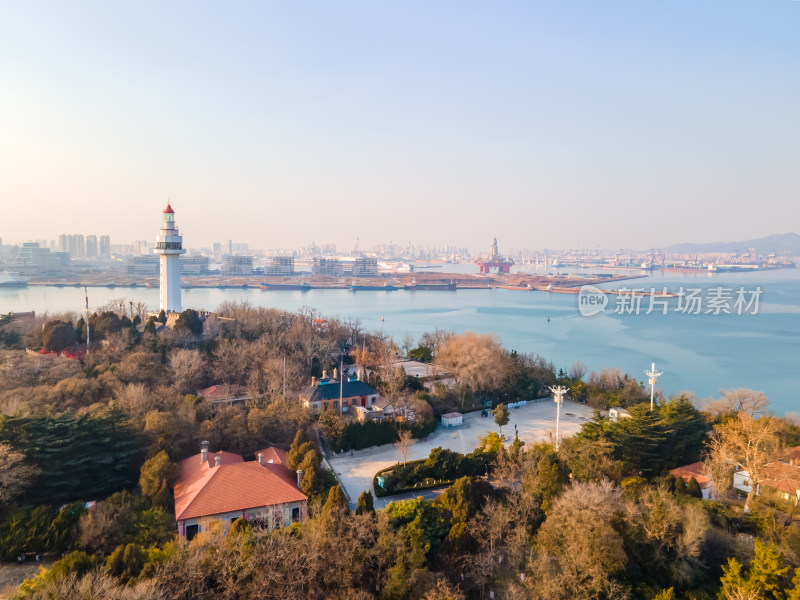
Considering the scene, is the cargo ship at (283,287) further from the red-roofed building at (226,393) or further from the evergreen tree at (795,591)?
the evergreen tree at (795,591)

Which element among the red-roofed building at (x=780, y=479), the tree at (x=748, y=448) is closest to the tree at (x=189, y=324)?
the tree at (x=748, y=448)

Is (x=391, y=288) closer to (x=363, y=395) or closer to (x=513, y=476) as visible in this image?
(x=363, y=395)

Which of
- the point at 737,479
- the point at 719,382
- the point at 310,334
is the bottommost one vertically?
the point at 719,382

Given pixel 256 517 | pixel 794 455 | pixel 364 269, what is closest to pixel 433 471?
pixel 256 517

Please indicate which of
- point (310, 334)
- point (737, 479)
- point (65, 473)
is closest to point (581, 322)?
point (310, 334)

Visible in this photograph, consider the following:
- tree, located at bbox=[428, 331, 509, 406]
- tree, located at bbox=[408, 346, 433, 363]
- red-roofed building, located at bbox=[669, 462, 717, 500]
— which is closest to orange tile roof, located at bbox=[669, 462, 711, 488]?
red-roofed building, located at bbox=[669, 462, 717, 500]

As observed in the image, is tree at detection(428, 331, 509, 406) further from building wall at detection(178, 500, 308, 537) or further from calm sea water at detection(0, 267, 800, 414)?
calm sea water at detection(0, 267, 800, 414)

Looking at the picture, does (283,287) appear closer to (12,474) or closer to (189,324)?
(189,324)
